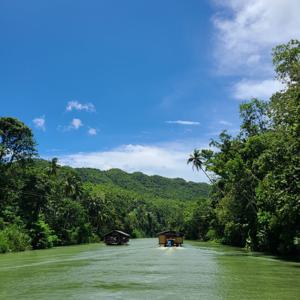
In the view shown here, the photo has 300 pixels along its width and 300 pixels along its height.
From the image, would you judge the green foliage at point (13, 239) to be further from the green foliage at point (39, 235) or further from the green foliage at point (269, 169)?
the green foliage at point (269, 169)

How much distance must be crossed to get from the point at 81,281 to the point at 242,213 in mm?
36155

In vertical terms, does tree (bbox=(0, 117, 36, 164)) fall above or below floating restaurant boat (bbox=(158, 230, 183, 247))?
above

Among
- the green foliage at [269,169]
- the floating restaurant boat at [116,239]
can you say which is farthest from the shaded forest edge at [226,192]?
the floating restaurant boat at [116,239]

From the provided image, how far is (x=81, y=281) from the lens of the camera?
79.3ft

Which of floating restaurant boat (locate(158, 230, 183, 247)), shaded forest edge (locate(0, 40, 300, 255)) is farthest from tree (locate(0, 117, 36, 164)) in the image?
floating restaurant boat (locate(158, 230, 183, 247))

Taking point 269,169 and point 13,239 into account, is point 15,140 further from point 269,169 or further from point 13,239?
point 269,169

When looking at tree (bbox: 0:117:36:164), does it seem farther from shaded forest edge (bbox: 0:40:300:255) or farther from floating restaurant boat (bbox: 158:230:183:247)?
floating restaurant boat (bbox: 158:230:183:247)

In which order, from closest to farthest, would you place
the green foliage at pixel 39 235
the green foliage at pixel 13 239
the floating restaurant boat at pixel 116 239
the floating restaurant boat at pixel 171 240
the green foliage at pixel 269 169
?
the green foliage at pixel 269 169, the green foliage at pixel 13 239, the green foliage at pixel 39 235, the floating restaurant boat at pixel 171 240, the floating restaurant boat at pixel 116 239

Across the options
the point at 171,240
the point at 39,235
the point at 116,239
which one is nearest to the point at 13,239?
the point at 39,235

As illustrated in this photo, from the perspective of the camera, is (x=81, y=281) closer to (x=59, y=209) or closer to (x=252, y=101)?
(x=252, y=101)

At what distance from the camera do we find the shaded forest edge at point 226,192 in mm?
33375

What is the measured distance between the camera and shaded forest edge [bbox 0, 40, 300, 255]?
109ft

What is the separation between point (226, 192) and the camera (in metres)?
63.9

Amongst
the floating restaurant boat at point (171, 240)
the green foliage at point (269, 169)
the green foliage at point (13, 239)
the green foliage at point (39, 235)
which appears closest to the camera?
the green foliage at point (269, 169)
